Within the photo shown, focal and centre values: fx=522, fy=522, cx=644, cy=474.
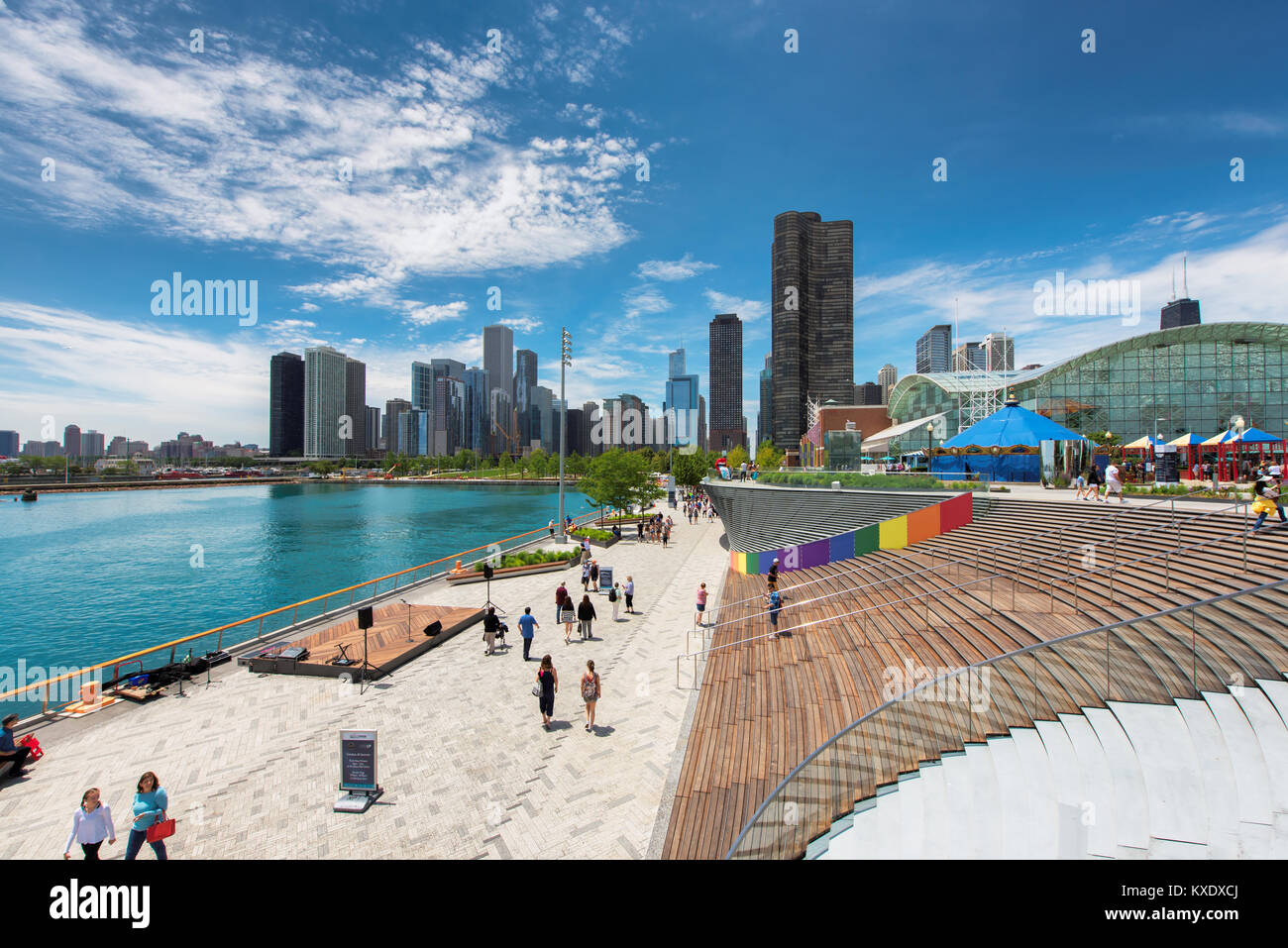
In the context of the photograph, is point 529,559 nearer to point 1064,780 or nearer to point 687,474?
point 1064,780

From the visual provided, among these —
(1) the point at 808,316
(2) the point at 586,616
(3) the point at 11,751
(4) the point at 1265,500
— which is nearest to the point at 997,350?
(4) the point at 1265,500

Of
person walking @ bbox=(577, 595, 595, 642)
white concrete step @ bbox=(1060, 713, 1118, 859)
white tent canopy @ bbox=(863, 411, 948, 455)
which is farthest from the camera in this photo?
white tent canopy @ bbox=(863, 411, 948, 455)

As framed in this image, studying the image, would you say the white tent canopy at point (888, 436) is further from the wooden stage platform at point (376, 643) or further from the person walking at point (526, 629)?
the wooden stage platform at point (376, 643)

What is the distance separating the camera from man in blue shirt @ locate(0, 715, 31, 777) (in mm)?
7574

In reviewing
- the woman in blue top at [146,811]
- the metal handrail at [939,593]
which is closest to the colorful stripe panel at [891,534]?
the metal handrail at [939,593]

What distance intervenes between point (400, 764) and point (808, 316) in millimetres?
186869

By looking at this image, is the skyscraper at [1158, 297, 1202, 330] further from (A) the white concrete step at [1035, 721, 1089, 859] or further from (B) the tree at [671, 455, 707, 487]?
(A) the white concrete step at [1035, 721, 1089, 859]

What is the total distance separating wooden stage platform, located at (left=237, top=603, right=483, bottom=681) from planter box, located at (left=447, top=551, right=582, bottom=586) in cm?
434

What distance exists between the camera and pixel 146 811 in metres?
5.62

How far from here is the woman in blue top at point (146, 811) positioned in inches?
220

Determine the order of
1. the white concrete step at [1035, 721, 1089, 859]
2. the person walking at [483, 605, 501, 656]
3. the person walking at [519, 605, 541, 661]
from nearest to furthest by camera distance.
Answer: the white concrete step at [1035, 721, 1089, 859] < the person walking at [519, 605, 541, 661] < the person walking at [483, 605, 501, 656]

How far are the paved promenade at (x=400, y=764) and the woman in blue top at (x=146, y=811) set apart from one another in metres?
0.57

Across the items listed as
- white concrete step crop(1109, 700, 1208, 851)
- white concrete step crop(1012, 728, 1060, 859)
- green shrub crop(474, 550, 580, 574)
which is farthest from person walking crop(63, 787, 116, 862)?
green shrub crop(474, 550, 580, 574)

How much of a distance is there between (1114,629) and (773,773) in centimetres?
437
